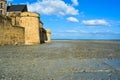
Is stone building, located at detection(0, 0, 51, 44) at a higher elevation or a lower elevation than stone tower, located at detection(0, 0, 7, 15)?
lower

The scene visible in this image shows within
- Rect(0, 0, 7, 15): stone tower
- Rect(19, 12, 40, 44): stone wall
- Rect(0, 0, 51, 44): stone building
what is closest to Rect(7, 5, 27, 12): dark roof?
Rect(0, 0, 7, 15): stone tower

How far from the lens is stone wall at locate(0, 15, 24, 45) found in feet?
108

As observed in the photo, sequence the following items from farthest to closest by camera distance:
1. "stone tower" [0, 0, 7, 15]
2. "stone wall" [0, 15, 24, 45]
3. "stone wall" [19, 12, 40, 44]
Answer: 1. "stone tower" [0, 0, 7, 15]
2. "stone wall" [19, 12, 40, 44]
3. "stone wall" [0, 15, 24, 45]

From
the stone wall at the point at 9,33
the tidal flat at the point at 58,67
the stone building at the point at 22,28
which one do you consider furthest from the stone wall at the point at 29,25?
the tidal flat at the point at 58,67

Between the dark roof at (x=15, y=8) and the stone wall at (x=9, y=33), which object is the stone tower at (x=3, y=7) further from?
the stone wall at (x=9, y=33)

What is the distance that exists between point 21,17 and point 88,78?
33654 mm

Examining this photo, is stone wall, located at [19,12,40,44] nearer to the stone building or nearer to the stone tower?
the stone building

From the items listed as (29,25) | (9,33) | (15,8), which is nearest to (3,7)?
(15,8)

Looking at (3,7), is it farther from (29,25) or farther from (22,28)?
(22,28)

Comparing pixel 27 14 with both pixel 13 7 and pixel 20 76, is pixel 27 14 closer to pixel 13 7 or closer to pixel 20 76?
pixel 13 7

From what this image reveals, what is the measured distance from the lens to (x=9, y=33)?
34750mm

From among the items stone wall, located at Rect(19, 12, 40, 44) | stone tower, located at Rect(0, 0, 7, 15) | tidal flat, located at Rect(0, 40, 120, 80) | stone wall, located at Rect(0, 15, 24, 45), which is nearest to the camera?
tidal flat, located at Rect(0, 40, 120, 80)

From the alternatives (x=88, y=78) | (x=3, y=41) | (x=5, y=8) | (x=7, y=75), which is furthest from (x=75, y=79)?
(x=5, y=8)

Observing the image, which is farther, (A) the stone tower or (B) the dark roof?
(B) the dark roof
